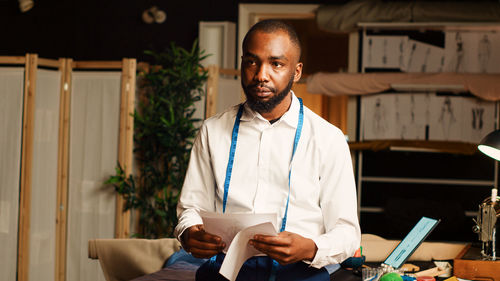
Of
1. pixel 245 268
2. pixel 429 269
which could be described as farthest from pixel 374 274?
pixel 245 268

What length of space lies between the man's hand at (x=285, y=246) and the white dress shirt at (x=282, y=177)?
9 cm

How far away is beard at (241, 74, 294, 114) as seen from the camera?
150cm

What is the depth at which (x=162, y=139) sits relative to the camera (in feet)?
16.0

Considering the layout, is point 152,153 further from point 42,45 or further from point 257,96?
point 257,96

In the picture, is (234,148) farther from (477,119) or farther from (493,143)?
(477,119)

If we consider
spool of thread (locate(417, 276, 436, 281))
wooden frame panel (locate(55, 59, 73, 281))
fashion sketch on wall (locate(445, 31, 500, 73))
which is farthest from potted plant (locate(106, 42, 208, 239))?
spool of thread (locate(417, 276, 436, 281))

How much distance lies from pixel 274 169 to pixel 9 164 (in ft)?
12.3

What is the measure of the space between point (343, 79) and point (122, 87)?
7.30ft

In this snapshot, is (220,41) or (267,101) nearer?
(267,101)

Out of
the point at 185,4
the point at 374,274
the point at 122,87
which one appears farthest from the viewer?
the point at 185,4

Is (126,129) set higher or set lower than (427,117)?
lower

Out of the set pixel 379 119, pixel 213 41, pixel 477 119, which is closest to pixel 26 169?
pixel 213 41

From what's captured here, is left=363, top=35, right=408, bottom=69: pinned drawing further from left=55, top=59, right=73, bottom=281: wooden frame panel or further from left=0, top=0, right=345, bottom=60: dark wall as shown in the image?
left=55, top=59, right=73, bottom=281: wooden frame panel

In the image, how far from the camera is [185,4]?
6.26m
